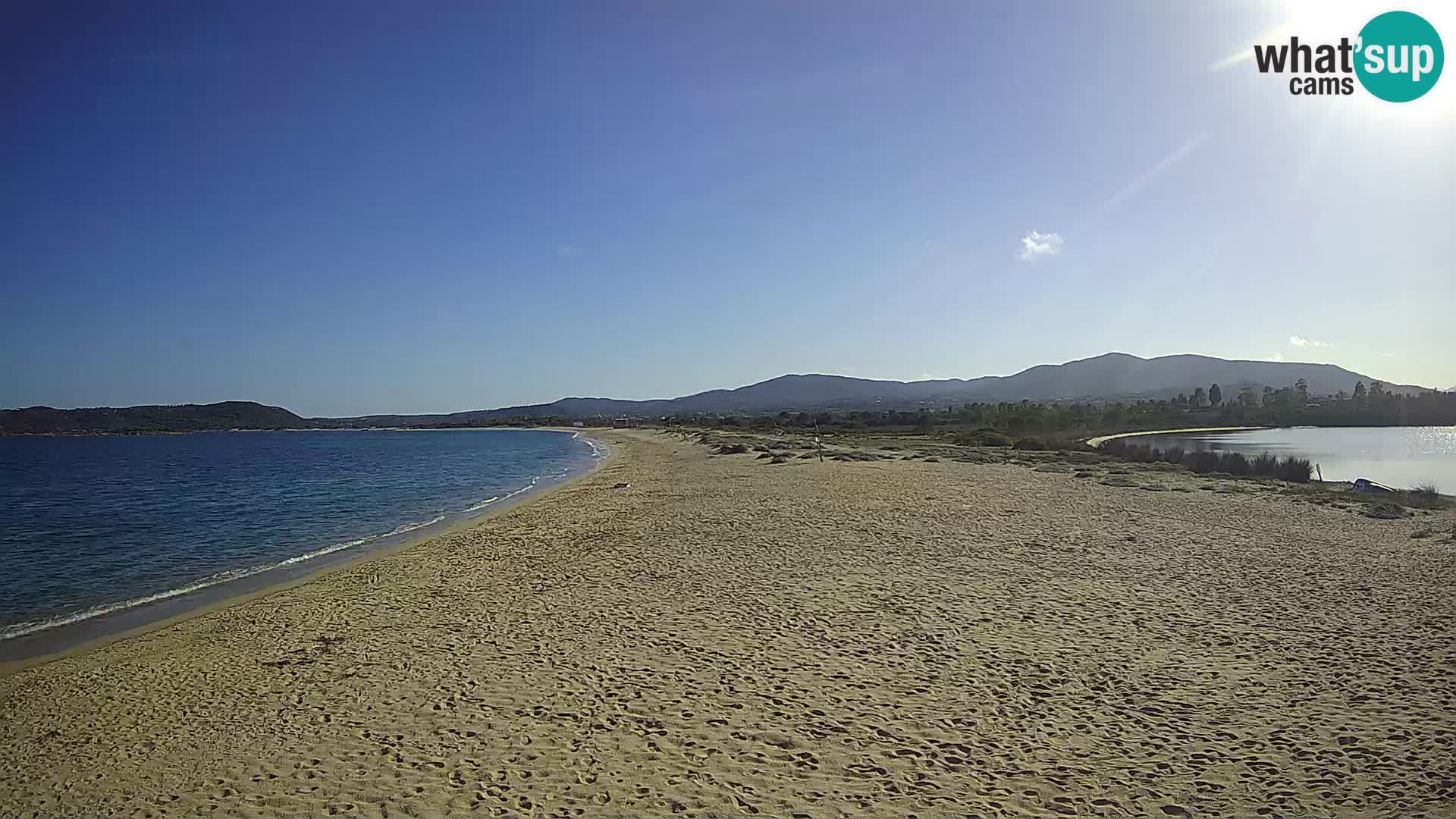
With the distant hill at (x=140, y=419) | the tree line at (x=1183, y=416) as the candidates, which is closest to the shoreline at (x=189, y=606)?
the tree line at (x=1183, y=416)

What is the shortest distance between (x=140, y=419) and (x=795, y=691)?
618 feet

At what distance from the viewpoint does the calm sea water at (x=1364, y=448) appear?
1329 inches

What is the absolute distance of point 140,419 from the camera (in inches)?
6043

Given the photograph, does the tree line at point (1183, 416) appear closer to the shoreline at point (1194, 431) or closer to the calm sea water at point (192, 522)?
the shoreline at point (1194, 431)

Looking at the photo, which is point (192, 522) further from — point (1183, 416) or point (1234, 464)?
point (1183, 416)

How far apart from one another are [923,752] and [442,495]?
27755mm

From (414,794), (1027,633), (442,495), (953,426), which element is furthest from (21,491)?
(953,426)

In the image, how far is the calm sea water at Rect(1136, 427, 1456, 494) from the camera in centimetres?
3375

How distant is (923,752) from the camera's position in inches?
221

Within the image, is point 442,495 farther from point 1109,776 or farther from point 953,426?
point 953,426

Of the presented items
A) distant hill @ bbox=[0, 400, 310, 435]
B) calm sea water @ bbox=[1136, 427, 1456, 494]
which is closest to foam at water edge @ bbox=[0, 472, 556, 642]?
calm sea water @ bbox=[1136, 427, 1456, 494]

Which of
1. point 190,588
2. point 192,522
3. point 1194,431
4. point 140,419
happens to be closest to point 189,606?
point 190,588

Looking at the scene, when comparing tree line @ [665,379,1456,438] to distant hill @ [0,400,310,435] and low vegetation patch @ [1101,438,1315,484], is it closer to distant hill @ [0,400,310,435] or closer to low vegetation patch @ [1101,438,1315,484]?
low vegetation patch @ [1101,438,1315,484]

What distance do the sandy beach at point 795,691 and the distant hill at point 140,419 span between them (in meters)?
175
